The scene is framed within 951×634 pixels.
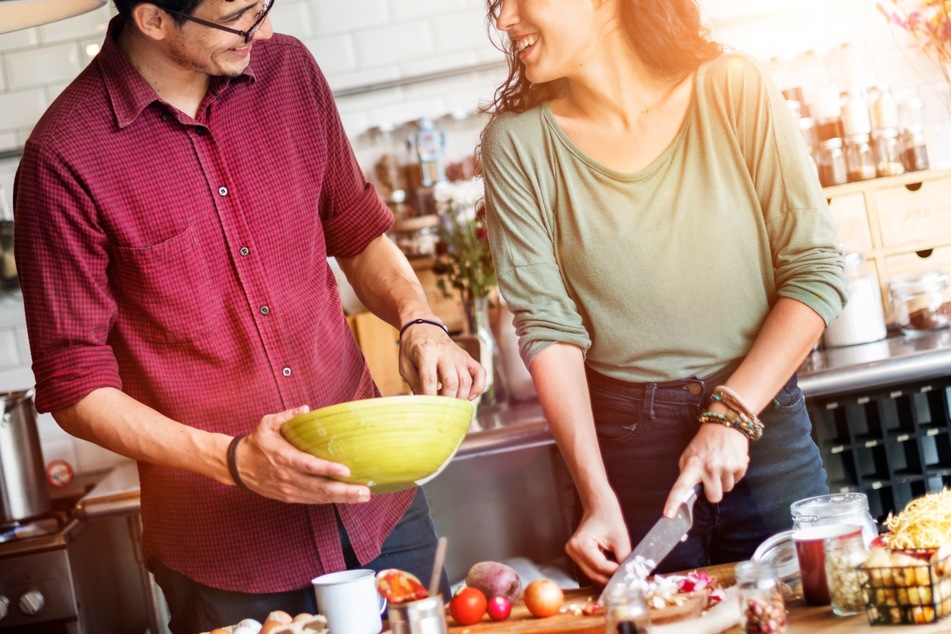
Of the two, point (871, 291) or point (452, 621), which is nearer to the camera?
point (452, 621)

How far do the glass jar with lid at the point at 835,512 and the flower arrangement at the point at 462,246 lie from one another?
5.78 feet

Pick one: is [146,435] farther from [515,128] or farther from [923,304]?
[923,304]

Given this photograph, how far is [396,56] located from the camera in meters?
3.59

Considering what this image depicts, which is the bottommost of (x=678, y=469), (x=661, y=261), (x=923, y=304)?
(x=678, y=469)

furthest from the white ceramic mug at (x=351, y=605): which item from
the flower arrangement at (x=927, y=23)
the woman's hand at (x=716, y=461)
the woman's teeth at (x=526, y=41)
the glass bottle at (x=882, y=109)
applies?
the flower arrangement at (x=927, y=23)

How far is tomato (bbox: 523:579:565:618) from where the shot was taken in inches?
57.7

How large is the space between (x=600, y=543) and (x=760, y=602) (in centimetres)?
43

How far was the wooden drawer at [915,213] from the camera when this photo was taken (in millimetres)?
3264

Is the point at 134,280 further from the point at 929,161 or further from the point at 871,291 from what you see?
the point at 929,161

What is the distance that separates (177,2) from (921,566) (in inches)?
51.6

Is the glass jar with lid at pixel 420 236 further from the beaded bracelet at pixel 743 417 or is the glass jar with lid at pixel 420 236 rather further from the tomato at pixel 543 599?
the tomato at pixel 543 599

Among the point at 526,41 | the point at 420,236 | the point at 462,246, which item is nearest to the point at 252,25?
the point at 526,41

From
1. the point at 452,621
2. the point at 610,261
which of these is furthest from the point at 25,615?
the point at 610,261

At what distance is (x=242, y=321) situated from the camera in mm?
1802
